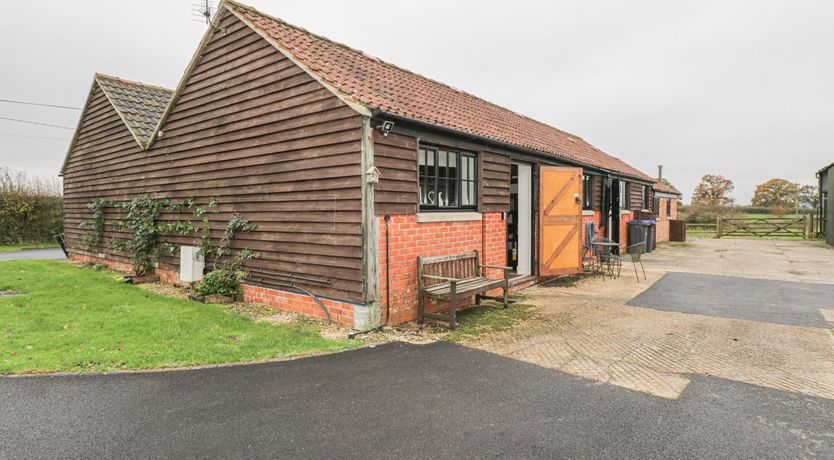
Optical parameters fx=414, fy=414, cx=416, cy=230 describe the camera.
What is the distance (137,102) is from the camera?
12.6m

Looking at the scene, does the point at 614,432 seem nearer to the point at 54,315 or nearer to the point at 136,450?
the point at 136,450

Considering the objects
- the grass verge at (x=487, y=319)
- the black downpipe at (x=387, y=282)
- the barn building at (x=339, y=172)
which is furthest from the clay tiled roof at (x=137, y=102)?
the grass verge at (x=487, y=319)

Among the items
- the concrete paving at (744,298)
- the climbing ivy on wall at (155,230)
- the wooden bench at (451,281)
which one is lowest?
the concrete paving at (744,298)

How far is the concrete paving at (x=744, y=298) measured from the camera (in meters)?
6.91

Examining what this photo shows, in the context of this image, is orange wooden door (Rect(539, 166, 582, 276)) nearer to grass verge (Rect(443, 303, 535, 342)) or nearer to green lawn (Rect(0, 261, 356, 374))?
grass verge (Rect(443, 303, 535, 342))

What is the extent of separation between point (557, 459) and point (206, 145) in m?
8.69

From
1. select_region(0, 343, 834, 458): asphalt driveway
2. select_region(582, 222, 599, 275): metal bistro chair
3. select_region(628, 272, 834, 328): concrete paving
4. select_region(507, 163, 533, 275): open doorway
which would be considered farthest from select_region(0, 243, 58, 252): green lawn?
select_region(628, 272, 834, 328): concrete paving

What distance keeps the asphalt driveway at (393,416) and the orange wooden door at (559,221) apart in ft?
19.2

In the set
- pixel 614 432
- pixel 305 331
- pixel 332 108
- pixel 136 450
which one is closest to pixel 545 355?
pixel 614 432

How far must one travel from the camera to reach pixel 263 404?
3.72 meters

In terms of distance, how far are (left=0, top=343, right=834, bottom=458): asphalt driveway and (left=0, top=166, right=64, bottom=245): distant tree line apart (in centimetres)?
2206

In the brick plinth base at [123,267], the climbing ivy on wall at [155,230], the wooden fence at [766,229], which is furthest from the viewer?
the wooden fence at [766,229]

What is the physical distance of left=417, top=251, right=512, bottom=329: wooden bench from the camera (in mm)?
6238

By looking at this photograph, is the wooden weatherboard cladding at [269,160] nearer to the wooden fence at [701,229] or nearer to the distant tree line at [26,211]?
the distant tree line at [26,211]
